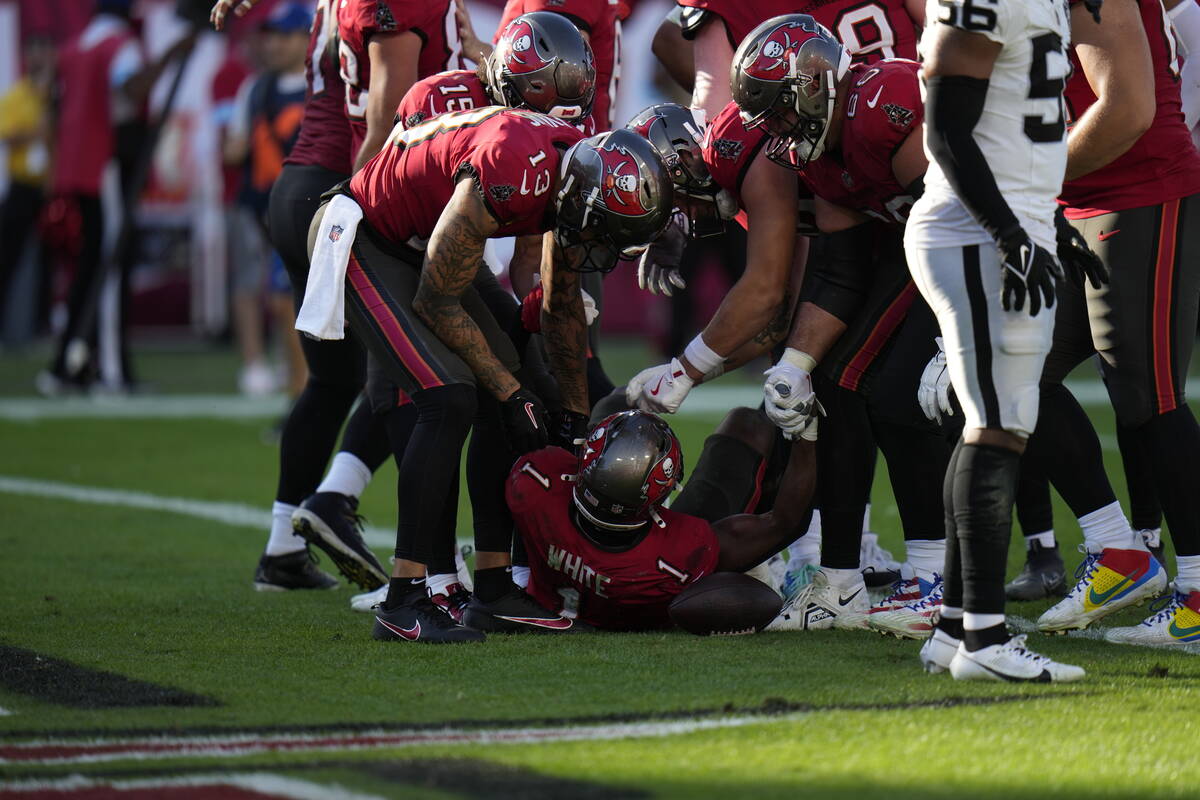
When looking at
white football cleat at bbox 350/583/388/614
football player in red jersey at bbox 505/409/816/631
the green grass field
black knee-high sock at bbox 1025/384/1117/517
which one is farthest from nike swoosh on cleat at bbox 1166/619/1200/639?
white football cleat at bbox 350/583/388/614

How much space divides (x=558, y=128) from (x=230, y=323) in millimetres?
14162

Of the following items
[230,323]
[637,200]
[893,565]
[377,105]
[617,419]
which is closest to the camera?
[637,200]

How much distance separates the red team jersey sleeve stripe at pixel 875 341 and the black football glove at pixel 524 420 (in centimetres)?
89

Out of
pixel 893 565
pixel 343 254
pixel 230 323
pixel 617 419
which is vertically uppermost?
pixel 343 254

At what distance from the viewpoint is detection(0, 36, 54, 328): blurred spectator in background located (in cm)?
1526

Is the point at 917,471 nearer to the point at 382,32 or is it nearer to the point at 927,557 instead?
the point at 927,557

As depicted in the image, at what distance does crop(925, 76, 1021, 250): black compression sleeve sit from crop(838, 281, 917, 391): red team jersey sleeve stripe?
1007 mm

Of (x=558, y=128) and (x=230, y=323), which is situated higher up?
(x=558, y=128)

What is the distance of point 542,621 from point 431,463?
1.93 feet

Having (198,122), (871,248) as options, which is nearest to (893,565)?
(871,248)

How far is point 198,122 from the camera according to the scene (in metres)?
17.5

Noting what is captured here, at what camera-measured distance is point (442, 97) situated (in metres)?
5.19

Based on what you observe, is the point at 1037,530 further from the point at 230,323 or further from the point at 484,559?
the point at 230,323

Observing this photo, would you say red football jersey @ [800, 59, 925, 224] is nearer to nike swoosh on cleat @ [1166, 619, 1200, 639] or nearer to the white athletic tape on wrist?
the white athletic tape on wrist
